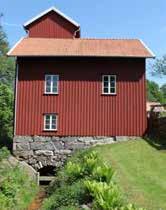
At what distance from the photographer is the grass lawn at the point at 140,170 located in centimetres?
1470

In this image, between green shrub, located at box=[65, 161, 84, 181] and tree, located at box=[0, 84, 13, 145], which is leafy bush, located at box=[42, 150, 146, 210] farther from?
tree, located at box=[0, 84, 13, 145]

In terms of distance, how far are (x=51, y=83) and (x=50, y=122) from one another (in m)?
2.69

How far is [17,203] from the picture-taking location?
2047cm

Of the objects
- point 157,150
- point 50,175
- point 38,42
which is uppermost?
point 38,42

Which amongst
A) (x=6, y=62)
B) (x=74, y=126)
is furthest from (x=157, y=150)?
(x=6, y=62)

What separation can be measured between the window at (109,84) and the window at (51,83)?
3.21 metres

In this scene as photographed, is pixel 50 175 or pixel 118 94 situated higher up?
pixel 118 94

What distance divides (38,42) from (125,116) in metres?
8.44

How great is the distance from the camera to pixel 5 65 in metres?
56.9

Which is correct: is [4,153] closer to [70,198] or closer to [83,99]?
[83,99]

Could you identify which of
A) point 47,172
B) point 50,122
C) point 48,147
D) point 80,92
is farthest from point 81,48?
point 47,172

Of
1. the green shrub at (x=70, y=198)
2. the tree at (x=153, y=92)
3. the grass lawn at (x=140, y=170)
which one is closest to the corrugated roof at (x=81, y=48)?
the grass lawn at (x=140, y=170)

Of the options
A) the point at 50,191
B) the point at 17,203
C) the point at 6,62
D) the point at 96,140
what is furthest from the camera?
the point at 6,62

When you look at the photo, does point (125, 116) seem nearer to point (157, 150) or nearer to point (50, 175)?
point (157, 150)
